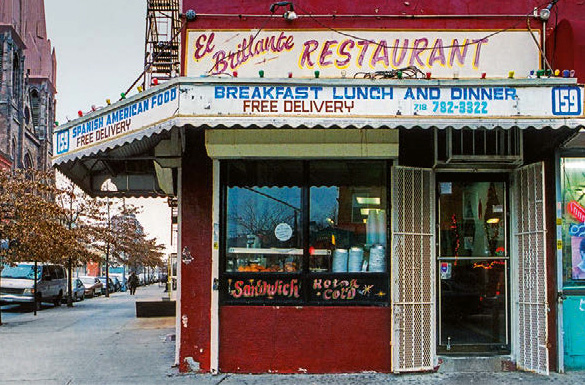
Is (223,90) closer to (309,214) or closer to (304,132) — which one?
(304,132)

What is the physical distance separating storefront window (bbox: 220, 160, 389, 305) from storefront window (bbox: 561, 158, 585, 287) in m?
2.35

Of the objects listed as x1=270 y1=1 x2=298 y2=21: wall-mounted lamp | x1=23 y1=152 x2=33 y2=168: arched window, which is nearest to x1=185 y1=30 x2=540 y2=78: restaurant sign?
x1=270 y1=1 x2=298 y2=21: wall-mounted lamp

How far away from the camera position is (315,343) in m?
9.34

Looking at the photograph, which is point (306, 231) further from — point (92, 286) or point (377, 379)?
point (92, 286)

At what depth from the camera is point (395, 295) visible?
30.5 feet

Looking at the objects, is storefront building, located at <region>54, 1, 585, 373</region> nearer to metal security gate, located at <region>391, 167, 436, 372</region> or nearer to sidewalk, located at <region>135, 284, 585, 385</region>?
metal security gate, located at <region>391, 167, 436, 372</region>

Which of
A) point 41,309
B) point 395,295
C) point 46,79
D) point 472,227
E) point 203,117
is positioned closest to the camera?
point 203,117

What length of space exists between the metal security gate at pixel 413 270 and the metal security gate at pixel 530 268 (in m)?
1.13

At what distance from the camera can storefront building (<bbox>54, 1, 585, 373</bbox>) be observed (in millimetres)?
9320

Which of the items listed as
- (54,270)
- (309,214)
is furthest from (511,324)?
(54,270)

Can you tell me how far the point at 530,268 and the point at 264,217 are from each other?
3466mm

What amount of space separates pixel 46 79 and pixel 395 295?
A: 76355 millimetres

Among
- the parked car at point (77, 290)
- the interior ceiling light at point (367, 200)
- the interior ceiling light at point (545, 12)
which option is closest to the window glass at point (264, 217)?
the interior ceiling light at point (367, 200)

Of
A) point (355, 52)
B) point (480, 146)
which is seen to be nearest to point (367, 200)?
point (480, 146)
